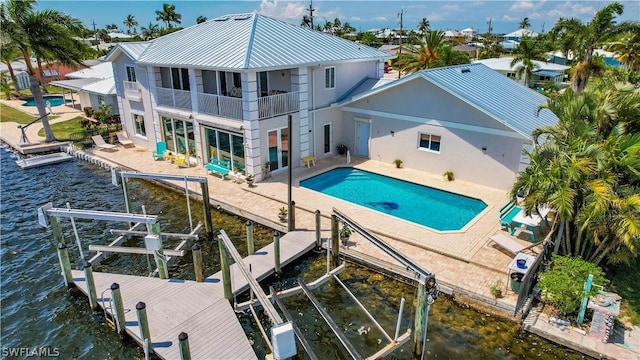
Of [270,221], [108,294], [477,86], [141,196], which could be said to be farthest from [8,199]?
[477,86]

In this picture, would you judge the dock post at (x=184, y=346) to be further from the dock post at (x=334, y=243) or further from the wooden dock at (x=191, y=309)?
the dock post at (x=334, y=243)

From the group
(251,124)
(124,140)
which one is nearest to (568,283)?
(251,124)

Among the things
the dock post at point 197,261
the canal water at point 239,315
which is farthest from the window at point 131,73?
the dock post at point 197,261

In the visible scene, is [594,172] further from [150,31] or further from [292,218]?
[150,31]

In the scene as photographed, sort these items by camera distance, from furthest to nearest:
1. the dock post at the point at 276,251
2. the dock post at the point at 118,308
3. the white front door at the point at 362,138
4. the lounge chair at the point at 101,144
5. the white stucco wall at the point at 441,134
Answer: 1. the lounge chair at the point at 101,144
2. the white front door at the point at 362,138
3. the white stucco wall at the point at 441,134
4. the dock post at the point at 276,251
5. the dock post at the point at 118,308

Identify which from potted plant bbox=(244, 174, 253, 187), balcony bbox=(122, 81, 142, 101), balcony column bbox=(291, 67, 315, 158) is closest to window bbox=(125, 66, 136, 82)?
balcony bbox=(122, 81, 142, 101)

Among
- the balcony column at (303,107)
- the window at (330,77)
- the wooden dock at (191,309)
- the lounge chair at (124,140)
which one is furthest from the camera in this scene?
the lounge chair at (124,140)
